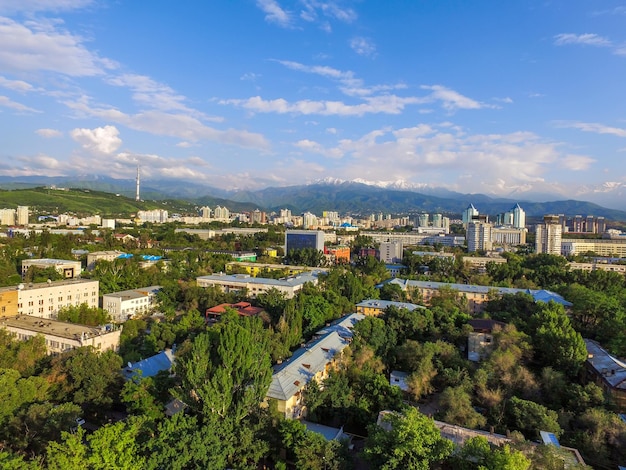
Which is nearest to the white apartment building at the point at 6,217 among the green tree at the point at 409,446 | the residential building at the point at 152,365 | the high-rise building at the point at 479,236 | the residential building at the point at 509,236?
the residential building at the point at 152,365

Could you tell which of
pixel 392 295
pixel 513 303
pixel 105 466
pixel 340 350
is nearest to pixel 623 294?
pixel 513 303

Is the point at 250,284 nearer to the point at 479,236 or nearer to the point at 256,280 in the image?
the point at 256,280

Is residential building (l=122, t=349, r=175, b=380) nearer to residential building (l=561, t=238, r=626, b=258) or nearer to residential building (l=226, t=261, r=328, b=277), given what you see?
residential building (l=226, t=261, r=328, b=277)

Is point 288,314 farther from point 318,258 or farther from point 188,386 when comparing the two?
point 318,258

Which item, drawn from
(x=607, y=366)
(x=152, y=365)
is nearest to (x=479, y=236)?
(x=607, y=366)

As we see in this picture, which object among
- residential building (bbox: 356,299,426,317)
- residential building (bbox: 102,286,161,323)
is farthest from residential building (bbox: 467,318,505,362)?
residential building (bbox: 102,286,161,323)

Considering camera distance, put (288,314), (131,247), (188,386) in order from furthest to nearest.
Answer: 1. (131,247)
2. (288,314)
3. (188,386)

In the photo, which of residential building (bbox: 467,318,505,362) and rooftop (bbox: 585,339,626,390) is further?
residential building (bbox: 467,318,505,362)

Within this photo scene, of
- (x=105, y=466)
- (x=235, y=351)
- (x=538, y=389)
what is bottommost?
(x=538, y=389)
